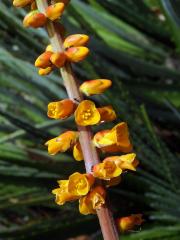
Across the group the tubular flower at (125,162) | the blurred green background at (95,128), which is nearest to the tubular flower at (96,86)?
the tubular flower at (125,162)

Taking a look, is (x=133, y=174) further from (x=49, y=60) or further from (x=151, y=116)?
(x=49, y=60)

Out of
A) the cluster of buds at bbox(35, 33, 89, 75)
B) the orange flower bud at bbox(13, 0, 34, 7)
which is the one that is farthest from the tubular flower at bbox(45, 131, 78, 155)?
the orange flower bud at bbox(13, 0, 34, 7)

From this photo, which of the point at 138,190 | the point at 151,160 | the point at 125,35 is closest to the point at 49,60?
the point at 151,160

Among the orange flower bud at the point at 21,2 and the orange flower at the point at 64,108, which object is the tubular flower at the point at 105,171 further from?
the orange flower bud at the point at 21,2

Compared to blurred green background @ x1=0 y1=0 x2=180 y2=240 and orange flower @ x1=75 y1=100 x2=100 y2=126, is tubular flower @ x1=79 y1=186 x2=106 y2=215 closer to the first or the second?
orange flower @ x1=75 y1=100 x2=100 y2=126

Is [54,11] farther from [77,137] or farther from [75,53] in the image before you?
[77,137]

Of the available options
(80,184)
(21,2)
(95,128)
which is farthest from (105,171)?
(95,128)
